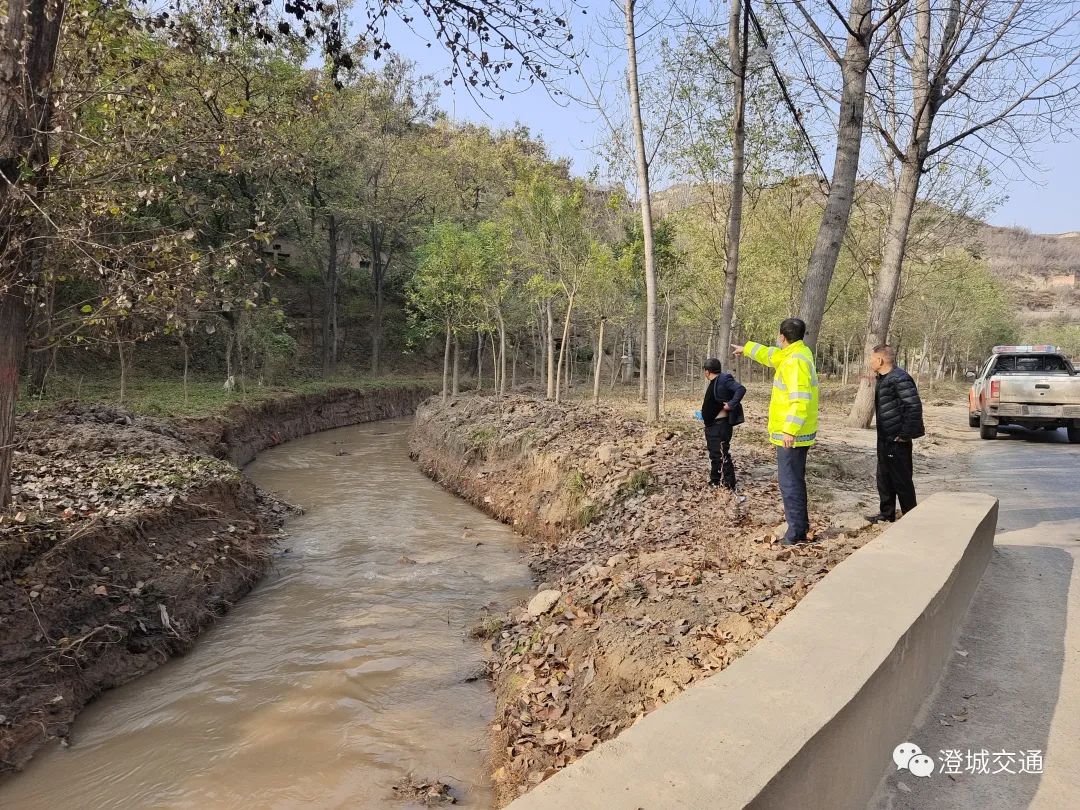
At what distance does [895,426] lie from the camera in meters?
6.55

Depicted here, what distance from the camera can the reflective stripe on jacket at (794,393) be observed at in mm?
5746

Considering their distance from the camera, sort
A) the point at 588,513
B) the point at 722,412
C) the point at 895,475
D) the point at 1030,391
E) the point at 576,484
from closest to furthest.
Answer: the point at 895,475
the point at 722,412
the point at 588,513
the point at 576,484
the point at 1030,391

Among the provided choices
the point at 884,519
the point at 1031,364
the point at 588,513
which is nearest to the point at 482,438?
the point at 588,513

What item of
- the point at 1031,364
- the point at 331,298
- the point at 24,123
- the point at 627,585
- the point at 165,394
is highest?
the point at 331,298

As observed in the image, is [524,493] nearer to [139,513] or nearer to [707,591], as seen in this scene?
[139,513]

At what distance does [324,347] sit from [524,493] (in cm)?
2484

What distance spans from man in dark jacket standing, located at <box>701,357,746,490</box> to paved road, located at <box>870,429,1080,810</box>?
3.12m

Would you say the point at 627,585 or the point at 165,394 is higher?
the point at 165,394

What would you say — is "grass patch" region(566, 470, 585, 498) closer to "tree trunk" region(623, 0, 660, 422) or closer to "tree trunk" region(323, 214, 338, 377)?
"tree trunk" region(623, 0, 660, 422)

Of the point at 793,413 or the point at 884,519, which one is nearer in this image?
the point at 793,413

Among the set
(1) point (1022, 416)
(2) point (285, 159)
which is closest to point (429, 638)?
(2) point (285, 159)

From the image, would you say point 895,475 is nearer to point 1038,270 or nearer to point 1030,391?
point 1030,391

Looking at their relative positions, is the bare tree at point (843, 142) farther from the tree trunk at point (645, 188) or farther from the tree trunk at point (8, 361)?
the tree trunk at point (8, 361)

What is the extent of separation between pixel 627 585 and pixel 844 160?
7711 mm
